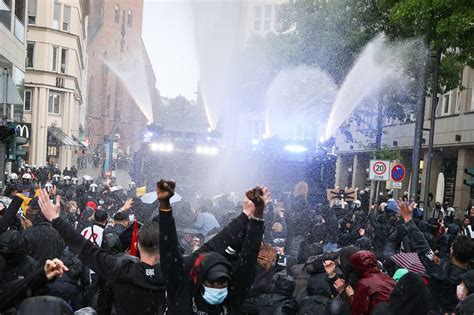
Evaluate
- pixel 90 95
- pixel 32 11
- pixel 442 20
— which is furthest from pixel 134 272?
pixel 90 95

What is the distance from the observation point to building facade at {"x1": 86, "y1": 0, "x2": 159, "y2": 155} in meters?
71.7

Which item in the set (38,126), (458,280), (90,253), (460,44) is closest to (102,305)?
(90,253)

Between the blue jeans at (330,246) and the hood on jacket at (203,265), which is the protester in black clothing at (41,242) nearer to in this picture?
the hood on jacket at (203,265)

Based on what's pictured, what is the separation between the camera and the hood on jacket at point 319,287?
561 centimetres

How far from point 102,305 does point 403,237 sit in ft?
19.0

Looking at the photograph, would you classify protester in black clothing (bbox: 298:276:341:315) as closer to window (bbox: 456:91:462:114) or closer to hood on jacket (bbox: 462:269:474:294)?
hood on jacket (bbox: 462:269:474:294)

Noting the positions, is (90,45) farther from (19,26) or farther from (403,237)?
(403,237)

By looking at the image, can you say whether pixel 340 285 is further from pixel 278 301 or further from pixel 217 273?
pixel 217 273

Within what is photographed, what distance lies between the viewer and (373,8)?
26062 mm

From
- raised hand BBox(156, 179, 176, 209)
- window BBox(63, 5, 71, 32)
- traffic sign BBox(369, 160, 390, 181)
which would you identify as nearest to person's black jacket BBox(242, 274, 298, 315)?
raised hand BBox(156, 179, 176, 209)

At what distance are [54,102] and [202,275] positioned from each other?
151ft

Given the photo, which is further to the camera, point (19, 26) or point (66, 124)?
point (66, 124)

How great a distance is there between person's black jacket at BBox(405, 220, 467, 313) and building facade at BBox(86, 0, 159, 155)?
64288 millimetres

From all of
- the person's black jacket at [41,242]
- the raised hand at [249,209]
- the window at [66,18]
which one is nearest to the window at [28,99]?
the window at [66,18]
